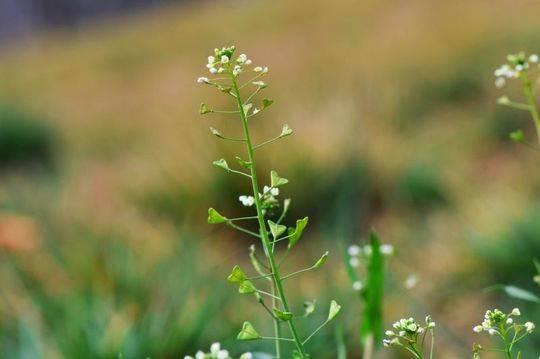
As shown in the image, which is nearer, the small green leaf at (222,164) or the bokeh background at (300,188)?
the small green leaf at (222,164)

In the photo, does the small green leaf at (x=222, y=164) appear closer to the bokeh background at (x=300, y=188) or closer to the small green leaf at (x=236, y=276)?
the small green leaf at (x=236, y=276)

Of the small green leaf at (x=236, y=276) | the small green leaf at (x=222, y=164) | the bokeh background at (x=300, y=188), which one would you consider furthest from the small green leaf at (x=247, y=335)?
the bokeh background at (x=300, y=188)

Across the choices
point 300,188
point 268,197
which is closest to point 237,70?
point 268,197

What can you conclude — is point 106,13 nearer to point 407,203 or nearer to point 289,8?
point 289,8

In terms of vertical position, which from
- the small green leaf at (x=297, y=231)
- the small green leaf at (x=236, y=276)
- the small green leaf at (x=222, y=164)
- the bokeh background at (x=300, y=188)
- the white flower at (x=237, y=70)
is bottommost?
the bokeh background at (x=300, y=188)

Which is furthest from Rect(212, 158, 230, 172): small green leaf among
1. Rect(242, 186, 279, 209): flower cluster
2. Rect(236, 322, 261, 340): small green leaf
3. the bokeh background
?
the bokeh background

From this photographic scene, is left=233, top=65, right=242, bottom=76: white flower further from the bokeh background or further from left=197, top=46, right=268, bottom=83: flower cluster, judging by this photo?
the bokeh background

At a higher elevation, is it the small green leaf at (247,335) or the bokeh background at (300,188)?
the small green leaf at (247,335)

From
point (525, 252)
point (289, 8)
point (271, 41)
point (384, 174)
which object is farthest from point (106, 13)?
point (525, 252)
